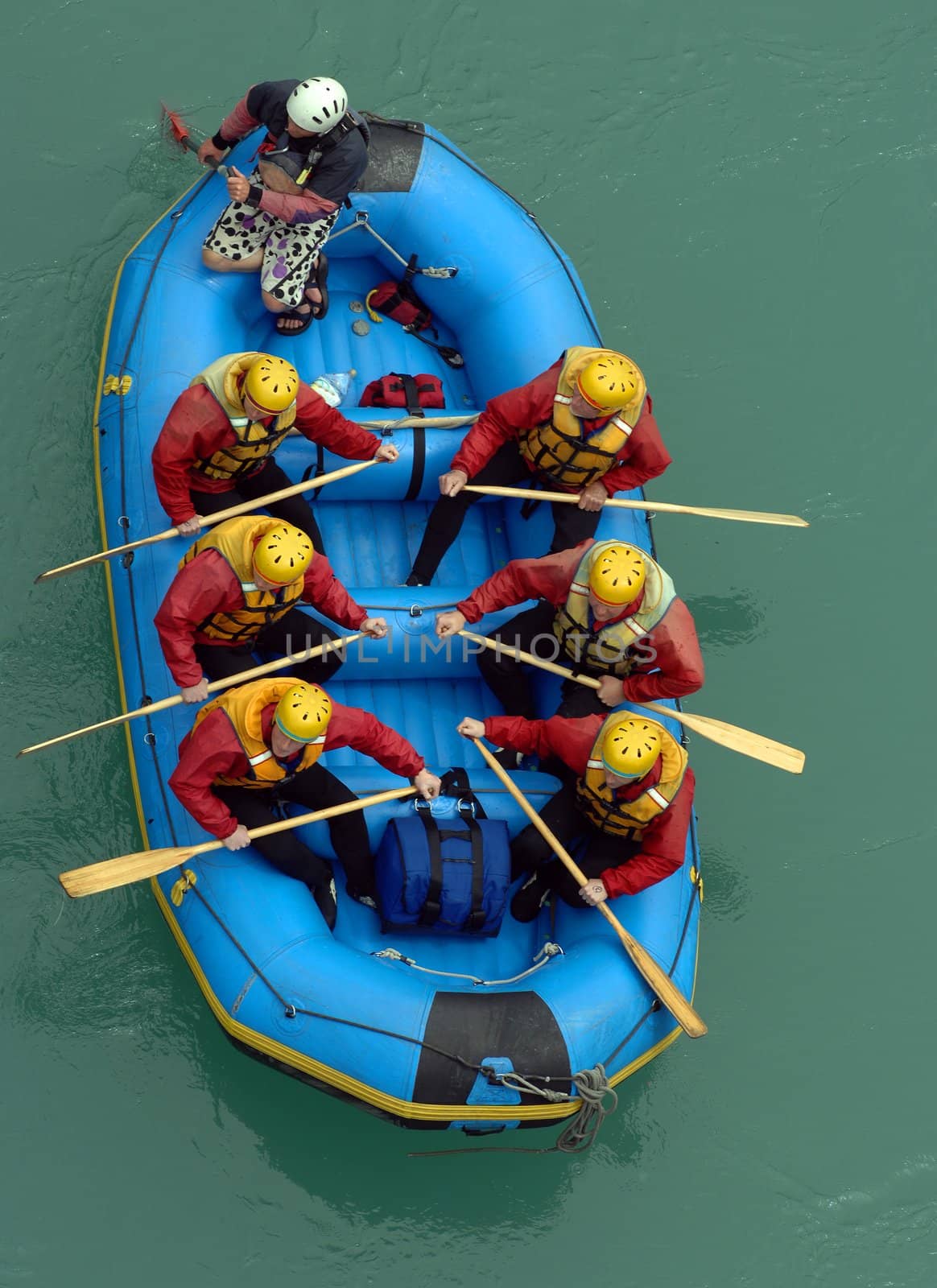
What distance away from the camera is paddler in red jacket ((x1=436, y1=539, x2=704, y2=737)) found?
5453mm

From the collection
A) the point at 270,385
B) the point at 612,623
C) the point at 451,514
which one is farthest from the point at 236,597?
the point at 612,623

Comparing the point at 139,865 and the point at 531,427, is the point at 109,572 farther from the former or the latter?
the point at 531,427

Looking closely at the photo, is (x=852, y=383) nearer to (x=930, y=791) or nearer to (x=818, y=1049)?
(x=930, y=791)

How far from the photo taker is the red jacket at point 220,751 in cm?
507

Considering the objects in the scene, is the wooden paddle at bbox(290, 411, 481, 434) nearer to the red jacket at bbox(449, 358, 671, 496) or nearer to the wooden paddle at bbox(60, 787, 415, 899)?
the red jacket at bbox(449, 358, 671, 496)

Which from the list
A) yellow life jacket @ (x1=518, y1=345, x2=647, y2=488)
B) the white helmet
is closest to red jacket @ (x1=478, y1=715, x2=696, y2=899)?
yellow life jacket @ (x1=518, y1=345, x2=647, y2=488)

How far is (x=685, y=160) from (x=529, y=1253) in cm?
537

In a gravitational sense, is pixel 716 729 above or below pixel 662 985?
above

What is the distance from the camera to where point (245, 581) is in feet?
17.0

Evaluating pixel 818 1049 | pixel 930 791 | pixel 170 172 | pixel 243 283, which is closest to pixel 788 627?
pixel 930 791

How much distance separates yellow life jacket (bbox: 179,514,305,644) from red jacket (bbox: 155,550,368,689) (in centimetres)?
3

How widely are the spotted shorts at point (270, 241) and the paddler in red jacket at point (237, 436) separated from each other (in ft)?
2.20

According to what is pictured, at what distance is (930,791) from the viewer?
6766 millimetres

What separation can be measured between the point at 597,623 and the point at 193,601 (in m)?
1.49
